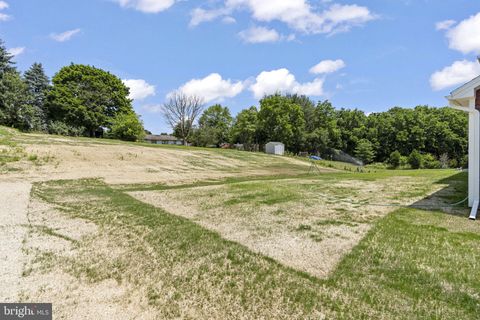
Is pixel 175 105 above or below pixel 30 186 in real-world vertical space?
above

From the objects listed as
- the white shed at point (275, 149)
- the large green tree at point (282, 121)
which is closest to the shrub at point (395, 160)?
the large green tree at point (282, 121)

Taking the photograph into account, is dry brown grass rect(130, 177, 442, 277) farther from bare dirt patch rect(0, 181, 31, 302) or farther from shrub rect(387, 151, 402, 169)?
shrub rect(387, 151, 402, 169)

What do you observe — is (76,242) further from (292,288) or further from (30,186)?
(30,186)

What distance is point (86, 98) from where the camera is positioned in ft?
129

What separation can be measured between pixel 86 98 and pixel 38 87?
7.83m

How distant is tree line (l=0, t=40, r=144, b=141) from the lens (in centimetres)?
3406

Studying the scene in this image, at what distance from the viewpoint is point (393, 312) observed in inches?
107

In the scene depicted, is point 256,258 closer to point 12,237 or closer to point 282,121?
point 12,237

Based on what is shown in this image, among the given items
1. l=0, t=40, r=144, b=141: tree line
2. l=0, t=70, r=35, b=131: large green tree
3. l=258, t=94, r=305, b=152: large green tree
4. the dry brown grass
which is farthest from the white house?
l=0, t=70, r=35, b=131: large green tree

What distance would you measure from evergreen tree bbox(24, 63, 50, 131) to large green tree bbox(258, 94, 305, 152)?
31.6 m

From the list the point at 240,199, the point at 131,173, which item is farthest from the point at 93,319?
the point at 131,173

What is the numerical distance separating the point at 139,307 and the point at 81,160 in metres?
17.3

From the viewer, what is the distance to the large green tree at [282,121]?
43969 mm

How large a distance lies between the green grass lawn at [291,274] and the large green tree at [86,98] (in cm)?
3860
